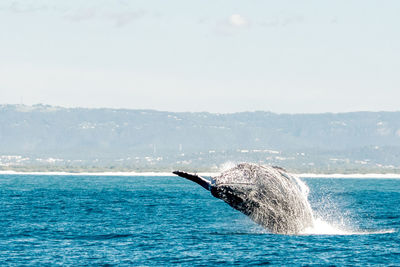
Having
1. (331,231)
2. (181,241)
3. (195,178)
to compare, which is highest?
(195,178)

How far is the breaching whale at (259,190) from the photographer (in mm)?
38438

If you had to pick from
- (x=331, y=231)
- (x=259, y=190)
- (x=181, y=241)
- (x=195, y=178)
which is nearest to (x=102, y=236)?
(x=181, y=241)

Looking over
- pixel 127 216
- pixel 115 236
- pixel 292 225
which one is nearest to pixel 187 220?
pixel 127 216

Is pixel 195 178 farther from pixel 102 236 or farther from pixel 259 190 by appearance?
pixel 102 236

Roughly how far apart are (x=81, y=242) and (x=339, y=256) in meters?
13.0

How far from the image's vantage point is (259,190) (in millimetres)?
38844

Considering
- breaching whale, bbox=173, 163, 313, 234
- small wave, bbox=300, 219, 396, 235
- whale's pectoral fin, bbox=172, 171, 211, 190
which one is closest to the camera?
whale's pectoral fin, bbox=172, 171, 211, 190

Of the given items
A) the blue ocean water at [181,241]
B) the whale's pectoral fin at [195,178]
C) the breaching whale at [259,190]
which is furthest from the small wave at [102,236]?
the whale's pectoral fin at [195,178]

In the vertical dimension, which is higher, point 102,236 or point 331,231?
point 331,231

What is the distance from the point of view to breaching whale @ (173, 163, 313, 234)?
1513 inches

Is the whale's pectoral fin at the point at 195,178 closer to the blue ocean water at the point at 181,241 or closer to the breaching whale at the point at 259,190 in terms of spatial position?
the breaching whale at the point at 259,190

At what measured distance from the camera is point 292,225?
Answer: 41750mm

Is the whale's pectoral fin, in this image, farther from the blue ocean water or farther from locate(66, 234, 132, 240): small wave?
locate(66, 234, 132, 240): small wave

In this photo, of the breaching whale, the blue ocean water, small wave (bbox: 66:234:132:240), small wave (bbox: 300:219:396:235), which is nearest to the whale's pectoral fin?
the breaching whale
